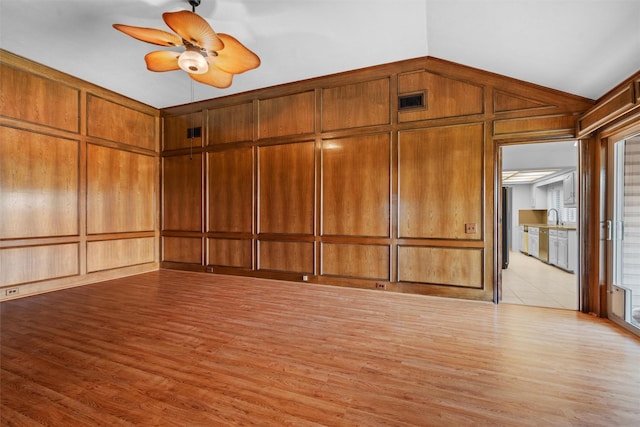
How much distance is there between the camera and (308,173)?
4746 mm

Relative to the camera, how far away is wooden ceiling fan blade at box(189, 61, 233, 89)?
3.39m

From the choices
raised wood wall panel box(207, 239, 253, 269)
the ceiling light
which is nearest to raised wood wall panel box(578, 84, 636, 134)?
the ceiling light

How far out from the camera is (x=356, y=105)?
4.46 metres

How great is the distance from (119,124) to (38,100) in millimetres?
1181

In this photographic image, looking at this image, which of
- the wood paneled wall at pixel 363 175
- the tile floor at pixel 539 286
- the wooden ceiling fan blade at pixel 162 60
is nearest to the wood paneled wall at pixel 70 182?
the wood paneled wall at pixel 363 175

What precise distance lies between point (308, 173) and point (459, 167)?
2269 mm

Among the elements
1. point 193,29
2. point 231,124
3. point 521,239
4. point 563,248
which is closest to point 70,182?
point 231,124

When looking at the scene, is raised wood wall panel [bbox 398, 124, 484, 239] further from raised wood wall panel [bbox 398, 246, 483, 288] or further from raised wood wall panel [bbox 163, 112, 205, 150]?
raised wood wall panel [bbox 163, 112, 205, 150]

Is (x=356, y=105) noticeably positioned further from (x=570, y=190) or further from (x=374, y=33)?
(x=570, y=190)

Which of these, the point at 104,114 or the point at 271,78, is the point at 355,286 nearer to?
the point at 271,78

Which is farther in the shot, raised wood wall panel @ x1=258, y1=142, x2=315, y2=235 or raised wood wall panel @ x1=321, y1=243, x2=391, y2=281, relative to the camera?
raised wood wall panel @ x1=258, y1=142, x2=315, y2=235

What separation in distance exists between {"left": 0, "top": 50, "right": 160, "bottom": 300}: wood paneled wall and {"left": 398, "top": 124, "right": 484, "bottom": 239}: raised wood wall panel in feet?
16.5

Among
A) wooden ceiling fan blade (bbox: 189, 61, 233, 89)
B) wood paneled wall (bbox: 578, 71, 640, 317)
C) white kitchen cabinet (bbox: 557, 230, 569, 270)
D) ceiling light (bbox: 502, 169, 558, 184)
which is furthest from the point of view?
ceiling light (bbox: 502, 169, 558, 184)

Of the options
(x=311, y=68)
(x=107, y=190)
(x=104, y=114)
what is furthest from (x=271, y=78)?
(x=107, y=190)
